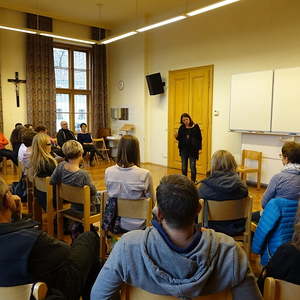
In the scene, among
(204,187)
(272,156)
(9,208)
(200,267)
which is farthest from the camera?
(272,156)

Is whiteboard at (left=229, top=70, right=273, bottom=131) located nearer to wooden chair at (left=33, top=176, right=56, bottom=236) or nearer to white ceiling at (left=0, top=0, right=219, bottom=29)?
white ceiling at (left=0, top=0, right=219, bottom=29)

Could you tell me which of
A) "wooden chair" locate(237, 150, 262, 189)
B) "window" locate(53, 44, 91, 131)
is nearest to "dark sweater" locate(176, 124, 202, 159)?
"wooden chair" locate(237, 150, 262, 189)

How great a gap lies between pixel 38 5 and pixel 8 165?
395 cm

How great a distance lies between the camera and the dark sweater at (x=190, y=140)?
5789 millimetres

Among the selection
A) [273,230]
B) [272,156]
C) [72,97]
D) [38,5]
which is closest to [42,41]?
[38,5]

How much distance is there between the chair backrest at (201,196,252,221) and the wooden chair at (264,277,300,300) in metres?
1.24

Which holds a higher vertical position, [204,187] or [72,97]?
[72,97]

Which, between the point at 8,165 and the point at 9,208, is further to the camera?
the point at 8,165

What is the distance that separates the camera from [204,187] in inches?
95.3

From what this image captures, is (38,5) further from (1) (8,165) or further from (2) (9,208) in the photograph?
(2) (9,208)

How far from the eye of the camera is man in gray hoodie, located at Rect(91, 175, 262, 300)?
0.99 metres

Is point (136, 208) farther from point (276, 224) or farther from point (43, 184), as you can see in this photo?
point (43, 184)

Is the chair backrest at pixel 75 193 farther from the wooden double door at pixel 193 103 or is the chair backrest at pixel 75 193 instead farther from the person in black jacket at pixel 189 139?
the wooden double door at pixel 193 103

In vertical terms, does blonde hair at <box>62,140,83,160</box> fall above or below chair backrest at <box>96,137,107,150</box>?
above
